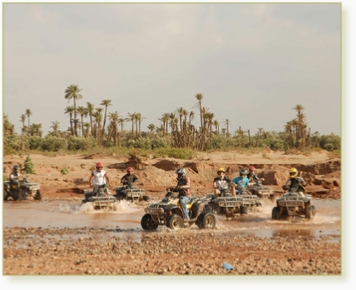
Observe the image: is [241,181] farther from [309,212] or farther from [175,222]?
[175,222]

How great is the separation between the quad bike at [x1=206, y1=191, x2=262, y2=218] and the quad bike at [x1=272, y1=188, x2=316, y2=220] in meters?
1.33

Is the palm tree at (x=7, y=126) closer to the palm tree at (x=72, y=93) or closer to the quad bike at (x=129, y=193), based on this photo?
the palm tree at (x=72, y=93)

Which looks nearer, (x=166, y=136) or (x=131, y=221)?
(x=131, y=221)

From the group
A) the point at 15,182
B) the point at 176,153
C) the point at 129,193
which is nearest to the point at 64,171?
the point at 15,182

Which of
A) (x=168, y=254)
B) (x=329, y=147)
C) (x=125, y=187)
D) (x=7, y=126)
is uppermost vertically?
(x=7, y=126)

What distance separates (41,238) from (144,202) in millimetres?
7524

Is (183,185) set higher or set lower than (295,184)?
higher

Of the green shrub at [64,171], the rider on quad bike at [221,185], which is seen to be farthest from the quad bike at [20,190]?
the rider on quad bike at [221,185]

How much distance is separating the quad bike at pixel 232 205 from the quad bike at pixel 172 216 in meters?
1.89

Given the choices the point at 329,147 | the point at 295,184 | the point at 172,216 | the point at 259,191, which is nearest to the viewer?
the point at 172,216

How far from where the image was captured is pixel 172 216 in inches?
635

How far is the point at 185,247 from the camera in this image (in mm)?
14508

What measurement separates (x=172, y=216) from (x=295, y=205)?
4186 mm

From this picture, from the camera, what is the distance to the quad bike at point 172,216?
16.2 meters
